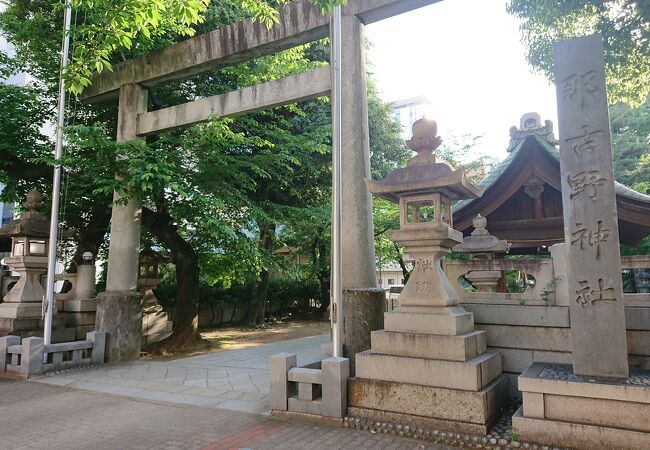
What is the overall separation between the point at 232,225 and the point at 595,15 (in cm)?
985

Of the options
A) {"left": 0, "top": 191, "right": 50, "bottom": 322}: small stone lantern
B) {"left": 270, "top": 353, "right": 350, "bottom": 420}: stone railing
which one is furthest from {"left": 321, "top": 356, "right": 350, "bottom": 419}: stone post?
{"left": 0, "top": 191, "right": 50, "bottom": 322}: small stone lantern

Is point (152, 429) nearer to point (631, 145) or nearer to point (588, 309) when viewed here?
point (588, 309)

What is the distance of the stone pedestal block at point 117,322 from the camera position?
953 cm

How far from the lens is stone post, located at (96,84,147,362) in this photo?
31.3 ft

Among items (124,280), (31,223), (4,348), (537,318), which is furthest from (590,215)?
(31,223)

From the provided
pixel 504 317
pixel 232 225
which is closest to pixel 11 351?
pixel 232 225

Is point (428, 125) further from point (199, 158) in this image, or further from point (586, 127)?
point (199, 158)

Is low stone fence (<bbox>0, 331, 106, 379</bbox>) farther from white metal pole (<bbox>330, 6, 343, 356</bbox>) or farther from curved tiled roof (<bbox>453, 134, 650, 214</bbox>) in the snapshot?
curved tiled roof (<bbox>453, 134, 650, 214</bbox>)

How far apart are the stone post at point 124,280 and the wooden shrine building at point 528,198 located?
Result: 23.3 feet

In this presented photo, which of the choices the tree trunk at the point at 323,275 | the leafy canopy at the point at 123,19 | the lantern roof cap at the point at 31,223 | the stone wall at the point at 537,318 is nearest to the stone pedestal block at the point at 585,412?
the stone wall at the point at 537,318

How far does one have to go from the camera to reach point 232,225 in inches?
442

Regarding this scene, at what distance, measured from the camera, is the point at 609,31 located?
30.2ft

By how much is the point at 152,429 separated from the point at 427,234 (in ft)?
13.6

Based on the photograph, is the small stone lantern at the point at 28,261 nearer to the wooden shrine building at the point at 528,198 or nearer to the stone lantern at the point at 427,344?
the stone lantern at the point at 427,344
